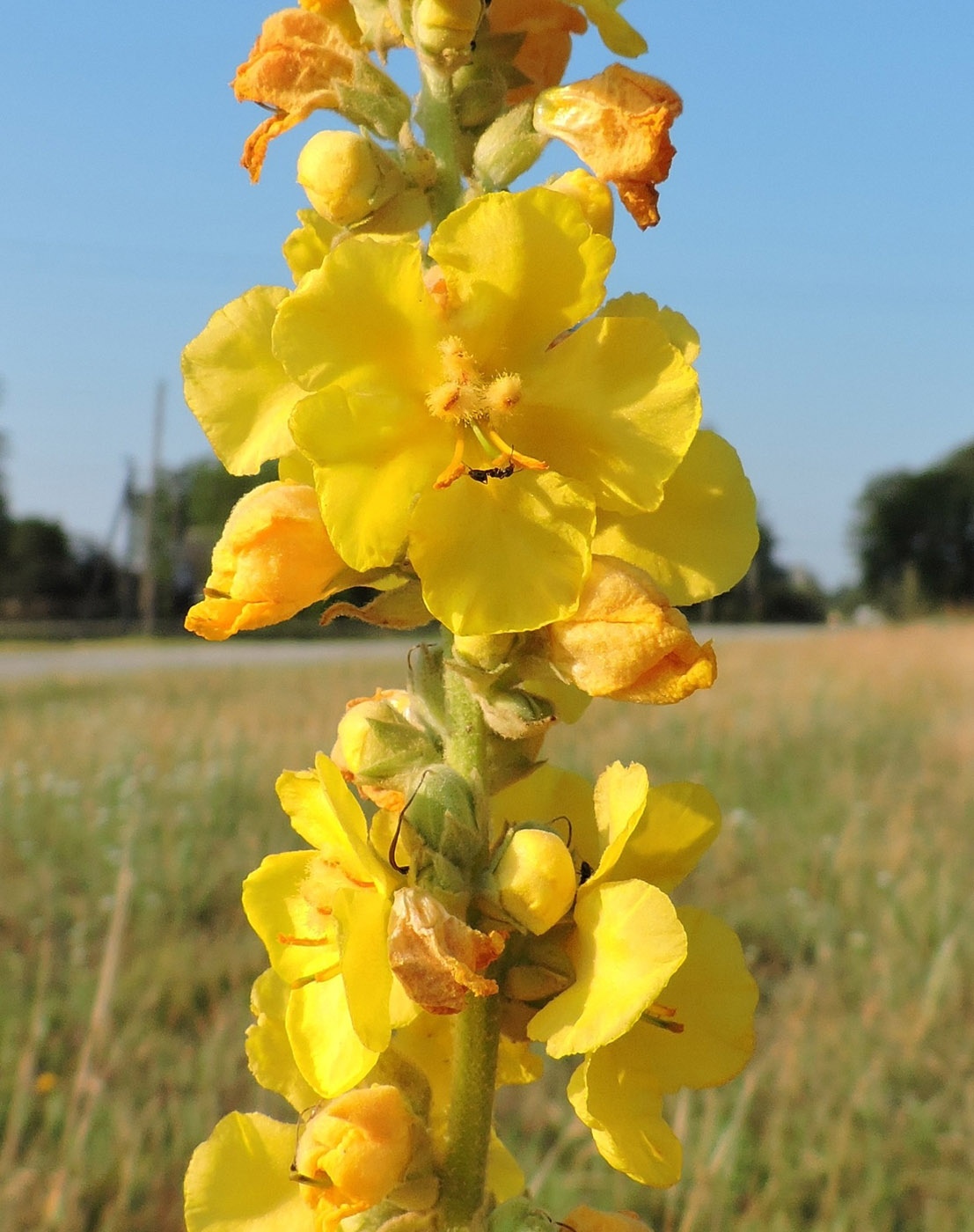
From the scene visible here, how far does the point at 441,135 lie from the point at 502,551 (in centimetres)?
54

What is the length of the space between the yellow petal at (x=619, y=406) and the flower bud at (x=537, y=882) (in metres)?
0.34

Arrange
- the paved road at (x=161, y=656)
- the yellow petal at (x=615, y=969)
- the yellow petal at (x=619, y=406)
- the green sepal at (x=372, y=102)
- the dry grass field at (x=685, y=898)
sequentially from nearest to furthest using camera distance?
the yellow petal at (x=615, y=969) → the yellow petal at (x=619, y=406) → the green sepal at (x=372, y=102) → the dry grass field at (x=685, y=898) → the paved road at (x=161, y=656)

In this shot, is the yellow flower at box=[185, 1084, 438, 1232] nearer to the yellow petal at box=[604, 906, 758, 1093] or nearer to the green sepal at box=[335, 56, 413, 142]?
the yellow petal at box=[604, 906, 758, 1093]

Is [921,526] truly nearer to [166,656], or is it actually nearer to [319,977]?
[166,656]

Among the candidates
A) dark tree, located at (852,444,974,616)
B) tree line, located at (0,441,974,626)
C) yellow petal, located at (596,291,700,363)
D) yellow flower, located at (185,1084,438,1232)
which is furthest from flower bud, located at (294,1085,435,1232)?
dark tree, located at (852,444,974,616)

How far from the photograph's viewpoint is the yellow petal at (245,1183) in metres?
1.27

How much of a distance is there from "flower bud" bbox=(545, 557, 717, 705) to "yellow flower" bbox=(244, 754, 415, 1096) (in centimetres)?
27

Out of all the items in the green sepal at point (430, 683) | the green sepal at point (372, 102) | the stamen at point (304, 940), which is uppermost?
the green sepal at point (372, 102)

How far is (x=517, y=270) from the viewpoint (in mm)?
1072

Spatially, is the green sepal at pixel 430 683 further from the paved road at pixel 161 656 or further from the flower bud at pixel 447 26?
the paved road at pixel 161 656

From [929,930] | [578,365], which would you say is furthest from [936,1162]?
[578,365]

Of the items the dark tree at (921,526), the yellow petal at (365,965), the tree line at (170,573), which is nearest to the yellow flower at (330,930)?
the yellow petal at (365,965)

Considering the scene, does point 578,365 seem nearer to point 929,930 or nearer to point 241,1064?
point 241,1064

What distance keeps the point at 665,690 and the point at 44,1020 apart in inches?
116
